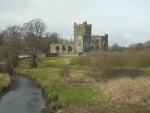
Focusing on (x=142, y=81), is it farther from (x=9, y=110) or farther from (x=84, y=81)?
(x=9, y=110)

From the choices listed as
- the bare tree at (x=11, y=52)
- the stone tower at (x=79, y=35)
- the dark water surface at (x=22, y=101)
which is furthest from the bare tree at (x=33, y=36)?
the dark water surface at (x=22, y=101)

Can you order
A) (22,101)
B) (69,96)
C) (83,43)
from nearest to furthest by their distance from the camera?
(69,96) < (22,101) < (83,43)

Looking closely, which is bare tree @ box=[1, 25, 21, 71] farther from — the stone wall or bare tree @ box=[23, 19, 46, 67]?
the stone wall

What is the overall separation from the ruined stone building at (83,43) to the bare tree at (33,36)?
22.5m

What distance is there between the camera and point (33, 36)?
294 feet

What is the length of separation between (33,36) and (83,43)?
34.5 m

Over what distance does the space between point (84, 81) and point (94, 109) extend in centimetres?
1965

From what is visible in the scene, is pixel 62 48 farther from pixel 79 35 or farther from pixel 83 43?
pixel 83 43

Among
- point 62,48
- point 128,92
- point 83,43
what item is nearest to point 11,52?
point 83,43

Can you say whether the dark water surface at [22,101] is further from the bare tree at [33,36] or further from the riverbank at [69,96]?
the bare tree at [33,36]

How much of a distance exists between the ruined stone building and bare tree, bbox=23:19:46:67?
2247cm

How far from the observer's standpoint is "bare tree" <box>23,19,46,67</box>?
84.6 m

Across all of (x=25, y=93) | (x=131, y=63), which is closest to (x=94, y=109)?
(x=25, y=93)

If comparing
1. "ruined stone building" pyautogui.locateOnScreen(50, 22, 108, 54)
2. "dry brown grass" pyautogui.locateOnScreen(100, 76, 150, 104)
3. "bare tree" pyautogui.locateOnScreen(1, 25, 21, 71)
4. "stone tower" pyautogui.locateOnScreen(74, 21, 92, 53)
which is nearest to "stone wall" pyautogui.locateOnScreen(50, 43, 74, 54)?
"ruined stone building" pyautogui.locateOnScreen(50, 22, 108, 54)
